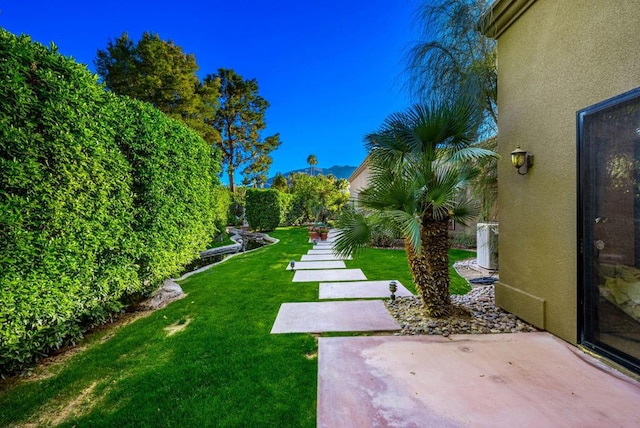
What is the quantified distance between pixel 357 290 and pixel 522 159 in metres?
3.71

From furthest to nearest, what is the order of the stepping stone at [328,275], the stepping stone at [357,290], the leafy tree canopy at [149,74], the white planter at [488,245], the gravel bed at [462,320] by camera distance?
the leafy tree canopy at [149,74] → the white planter at [488,245] → the stepping stone at [328,275] → the stepping stone at [357,290] → the gravel bed at [462,320]

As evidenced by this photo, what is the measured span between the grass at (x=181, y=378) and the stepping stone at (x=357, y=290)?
1290 millimetres

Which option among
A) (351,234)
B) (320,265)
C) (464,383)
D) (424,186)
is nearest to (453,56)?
(424,186)

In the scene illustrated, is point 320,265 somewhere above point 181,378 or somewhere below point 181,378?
above

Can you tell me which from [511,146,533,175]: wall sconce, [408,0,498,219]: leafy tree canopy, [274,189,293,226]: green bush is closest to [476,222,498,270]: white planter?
[408,0,498,219]: leafy tree canopy

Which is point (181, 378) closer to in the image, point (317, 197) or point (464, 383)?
point (464, 383)

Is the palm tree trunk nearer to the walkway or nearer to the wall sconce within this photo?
the walkway

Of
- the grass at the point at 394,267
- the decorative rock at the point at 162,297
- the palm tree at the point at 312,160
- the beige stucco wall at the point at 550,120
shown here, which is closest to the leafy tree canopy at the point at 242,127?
the grass at the point at 394,267

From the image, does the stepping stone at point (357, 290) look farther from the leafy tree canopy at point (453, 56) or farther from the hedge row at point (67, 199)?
the hedge row at point (67, 199)

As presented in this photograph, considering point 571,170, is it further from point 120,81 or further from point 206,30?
point 120,81

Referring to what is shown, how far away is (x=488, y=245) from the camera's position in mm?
7430

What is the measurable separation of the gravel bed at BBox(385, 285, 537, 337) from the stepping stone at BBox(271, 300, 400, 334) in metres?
0.21

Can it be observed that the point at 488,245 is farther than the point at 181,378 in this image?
Yes

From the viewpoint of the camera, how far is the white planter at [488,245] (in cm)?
734
